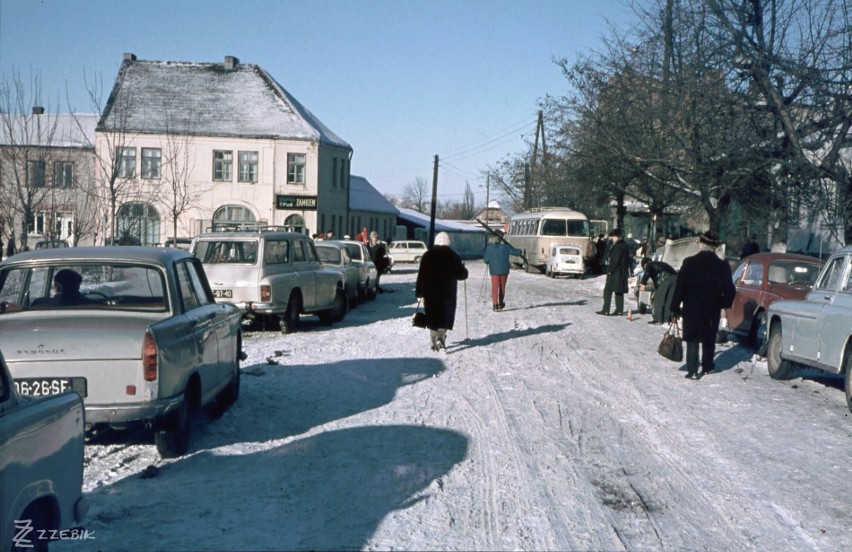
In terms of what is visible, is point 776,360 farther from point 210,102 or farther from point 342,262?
point 210,102

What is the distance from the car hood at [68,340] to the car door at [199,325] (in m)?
0.72

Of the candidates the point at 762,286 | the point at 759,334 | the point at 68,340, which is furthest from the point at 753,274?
the point at 68,340

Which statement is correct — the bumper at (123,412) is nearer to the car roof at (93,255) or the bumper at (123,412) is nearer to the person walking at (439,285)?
the car roof at (93,255)

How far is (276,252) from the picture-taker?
15.9 meters

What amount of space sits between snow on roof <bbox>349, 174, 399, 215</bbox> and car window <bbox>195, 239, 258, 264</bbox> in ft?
132

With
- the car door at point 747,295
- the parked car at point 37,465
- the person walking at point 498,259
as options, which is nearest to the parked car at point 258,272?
the person walking at point 498,259

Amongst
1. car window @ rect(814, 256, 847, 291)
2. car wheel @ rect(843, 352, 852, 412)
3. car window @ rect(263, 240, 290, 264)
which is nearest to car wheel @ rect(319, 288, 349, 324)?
car window @ rect(263, 240, 290, 264)

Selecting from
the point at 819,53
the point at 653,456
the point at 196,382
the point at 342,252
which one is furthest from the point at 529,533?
the point at 342,252

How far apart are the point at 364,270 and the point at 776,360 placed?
45.4ft

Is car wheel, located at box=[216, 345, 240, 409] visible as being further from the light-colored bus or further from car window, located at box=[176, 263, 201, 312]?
the light-colored bus

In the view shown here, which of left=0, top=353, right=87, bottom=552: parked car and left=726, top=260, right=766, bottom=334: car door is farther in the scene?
left=726, top=260, right=766, bottom=334: car door

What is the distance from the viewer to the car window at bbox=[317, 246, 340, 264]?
21656 millimetres

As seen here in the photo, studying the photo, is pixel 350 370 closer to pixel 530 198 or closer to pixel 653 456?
pixel 653 456

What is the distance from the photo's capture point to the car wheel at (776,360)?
38.9 feet
